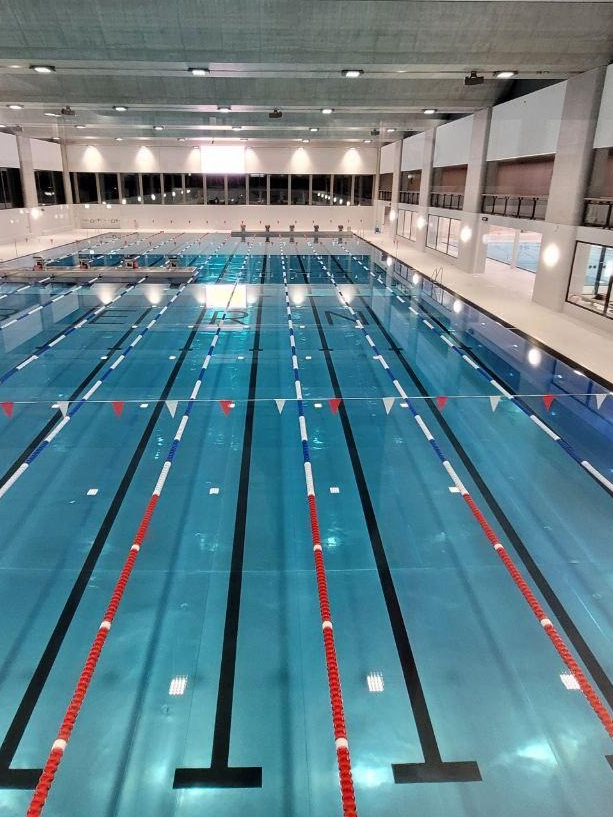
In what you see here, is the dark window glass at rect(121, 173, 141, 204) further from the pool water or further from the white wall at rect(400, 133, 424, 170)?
the pool water

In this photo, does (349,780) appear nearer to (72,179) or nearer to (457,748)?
(457,748)

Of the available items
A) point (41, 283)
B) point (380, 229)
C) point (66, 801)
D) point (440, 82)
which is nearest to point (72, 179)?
point (380, 229)

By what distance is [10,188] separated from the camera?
2784cm

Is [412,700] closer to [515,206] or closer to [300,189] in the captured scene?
[515,206]

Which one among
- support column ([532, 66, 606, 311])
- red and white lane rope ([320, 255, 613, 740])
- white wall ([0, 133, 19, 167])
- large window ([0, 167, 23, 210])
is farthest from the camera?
large window ([0, 167, 23, 210])

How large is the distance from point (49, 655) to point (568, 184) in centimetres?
1431

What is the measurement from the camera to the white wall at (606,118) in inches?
457

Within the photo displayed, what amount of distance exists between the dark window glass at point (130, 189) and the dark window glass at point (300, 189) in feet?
33.5

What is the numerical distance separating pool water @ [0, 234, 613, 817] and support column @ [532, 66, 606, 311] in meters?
4.80

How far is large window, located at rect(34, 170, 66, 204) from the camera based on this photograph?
103 feet

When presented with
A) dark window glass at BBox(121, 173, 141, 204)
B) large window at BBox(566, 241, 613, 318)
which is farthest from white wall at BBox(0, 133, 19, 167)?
large window at BBox(566, 241, 613, 318)

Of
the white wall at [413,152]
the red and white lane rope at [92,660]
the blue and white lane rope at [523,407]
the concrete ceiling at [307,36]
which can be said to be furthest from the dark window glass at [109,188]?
the red and white lane rope at [92,660]

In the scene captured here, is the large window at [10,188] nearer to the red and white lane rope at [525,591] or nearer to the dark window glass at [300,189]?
the dark window glass at [300,189]

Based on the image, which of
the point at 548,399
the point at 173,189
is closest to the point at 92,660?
the point at 548,399
